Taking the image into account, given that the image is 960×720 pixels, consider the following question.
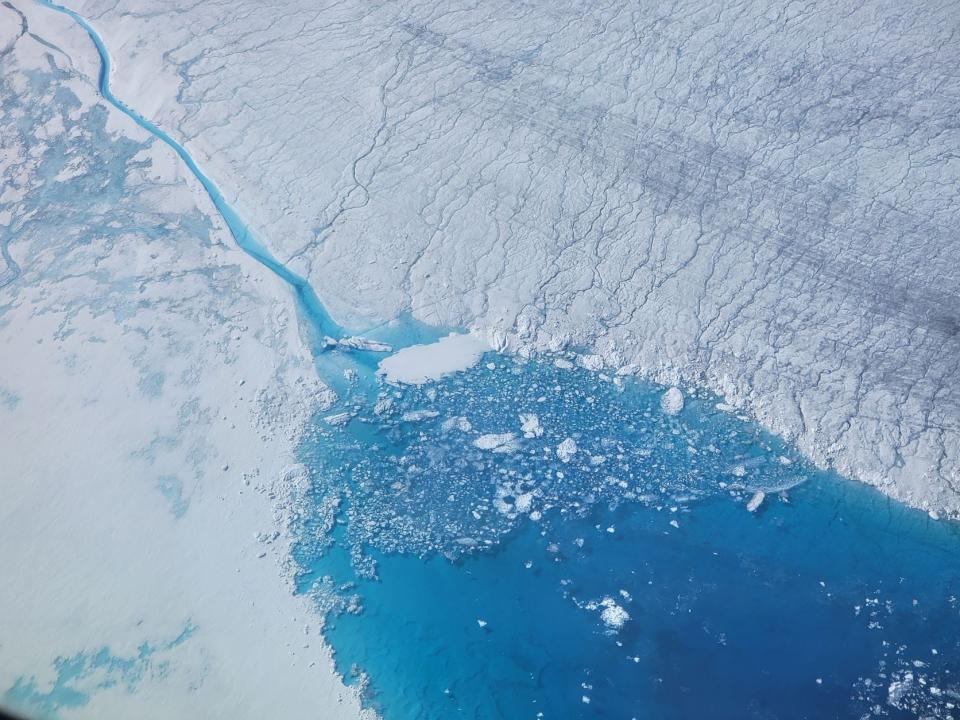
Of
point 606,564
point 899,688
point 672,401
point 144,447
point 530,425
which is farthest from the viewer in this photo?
point 672,401

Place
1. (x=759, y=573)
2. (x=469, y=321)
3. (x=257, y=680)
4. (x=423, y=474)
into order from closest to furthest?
(x=257, y=680) → (x=759, y=573) → (x=423, y=474) → (x=469, y=321)

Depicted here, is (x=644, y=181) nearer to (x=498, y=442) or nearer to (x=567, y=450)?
(x=567, y=450)

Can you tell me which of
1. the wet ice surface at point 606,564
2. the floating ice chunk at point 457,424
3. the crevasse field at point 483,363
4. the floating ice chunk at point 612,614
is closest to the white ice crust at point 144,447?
the crevasse field at point 483,363

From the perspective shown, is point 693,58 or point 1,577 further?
point 693,58

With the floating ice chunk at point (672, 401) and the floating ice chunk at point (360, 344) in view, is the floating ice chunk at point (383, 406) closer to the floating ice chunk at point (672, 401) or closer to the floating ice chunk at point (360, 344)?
the floating ice chunk at point (360, 344)

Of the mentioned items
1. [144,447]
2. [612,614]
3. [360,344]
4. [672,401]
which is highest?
[360,344]

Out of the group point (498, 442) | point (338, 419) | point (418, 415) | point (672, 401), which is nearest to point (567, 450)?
point (498, 442)

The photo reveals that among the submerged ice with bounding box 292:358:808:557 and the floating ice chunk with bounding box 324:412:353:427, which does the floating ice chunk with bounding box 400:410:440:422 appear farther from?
the floating ice chunk with bounding box 324:412:353:427

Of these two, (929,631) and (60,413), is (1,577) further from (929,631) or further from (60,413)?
(929,631)

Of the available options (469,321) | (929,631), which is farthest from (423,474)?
(929,631)
